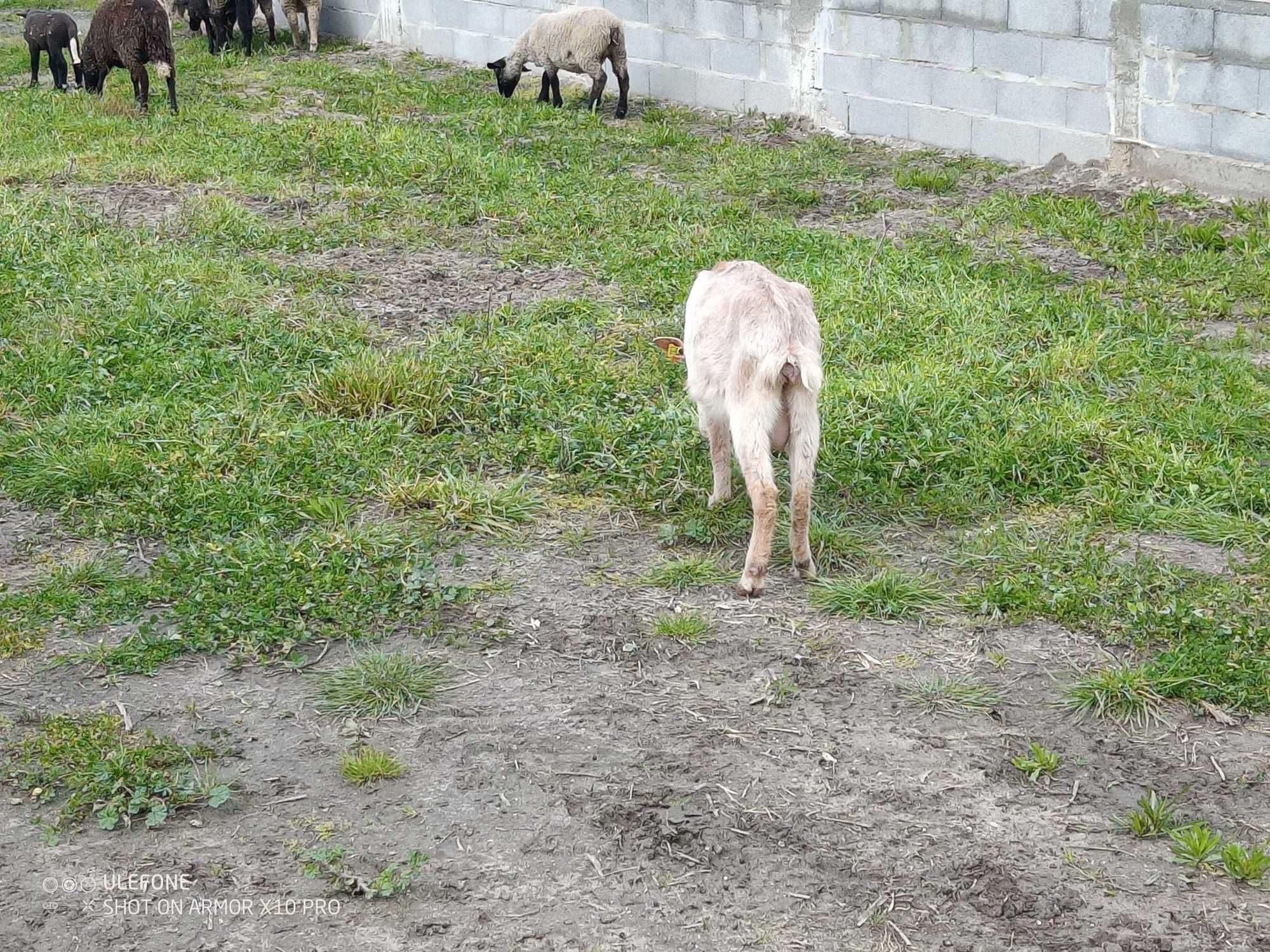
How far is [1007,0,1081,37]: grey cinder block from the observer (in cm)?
968

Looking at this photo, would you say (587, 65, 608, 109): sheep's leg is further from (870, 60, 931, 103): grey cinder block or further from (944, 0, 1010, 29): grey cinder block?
(944, 0, 1010, 29): grey cinder block

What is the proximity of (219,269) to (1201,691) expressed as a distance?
5973mm

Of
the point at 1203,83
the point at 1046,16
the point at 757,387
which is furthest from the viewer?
the point at 1046,16

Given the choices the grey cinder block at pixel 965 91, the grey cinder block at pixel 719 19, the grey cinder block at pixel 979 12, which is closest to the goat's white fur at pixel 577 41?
the grey cinder block at pixel 719 19

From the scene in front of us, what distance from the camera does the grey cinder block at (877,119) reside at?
1105cm

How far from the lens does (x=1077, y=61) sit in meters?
9.73

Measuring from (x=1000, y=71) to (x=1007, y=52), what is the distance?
0.51 feet

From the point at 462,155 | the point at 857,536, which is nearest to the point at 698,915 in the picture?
→ the point at 857,536

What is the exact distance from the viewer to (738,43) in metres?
12.1

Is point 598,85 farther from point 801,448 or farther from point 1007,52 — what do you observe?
point 801,448

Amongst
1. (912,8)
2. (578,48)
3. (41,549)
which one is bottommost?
(41,549)

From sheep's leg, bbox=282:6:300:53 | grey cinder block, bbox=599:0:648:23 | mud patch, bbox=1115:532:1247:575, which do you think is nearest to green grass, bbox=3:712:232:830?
mud patch, bbox=1115:532:1247:575

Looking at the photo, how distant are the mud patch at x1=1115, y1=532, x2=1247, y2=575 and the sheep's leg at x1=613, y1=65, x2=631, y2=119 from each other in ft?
26.9

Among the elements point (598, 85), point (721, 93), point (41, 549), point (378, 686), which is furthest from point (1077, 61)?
point (41, 549)
